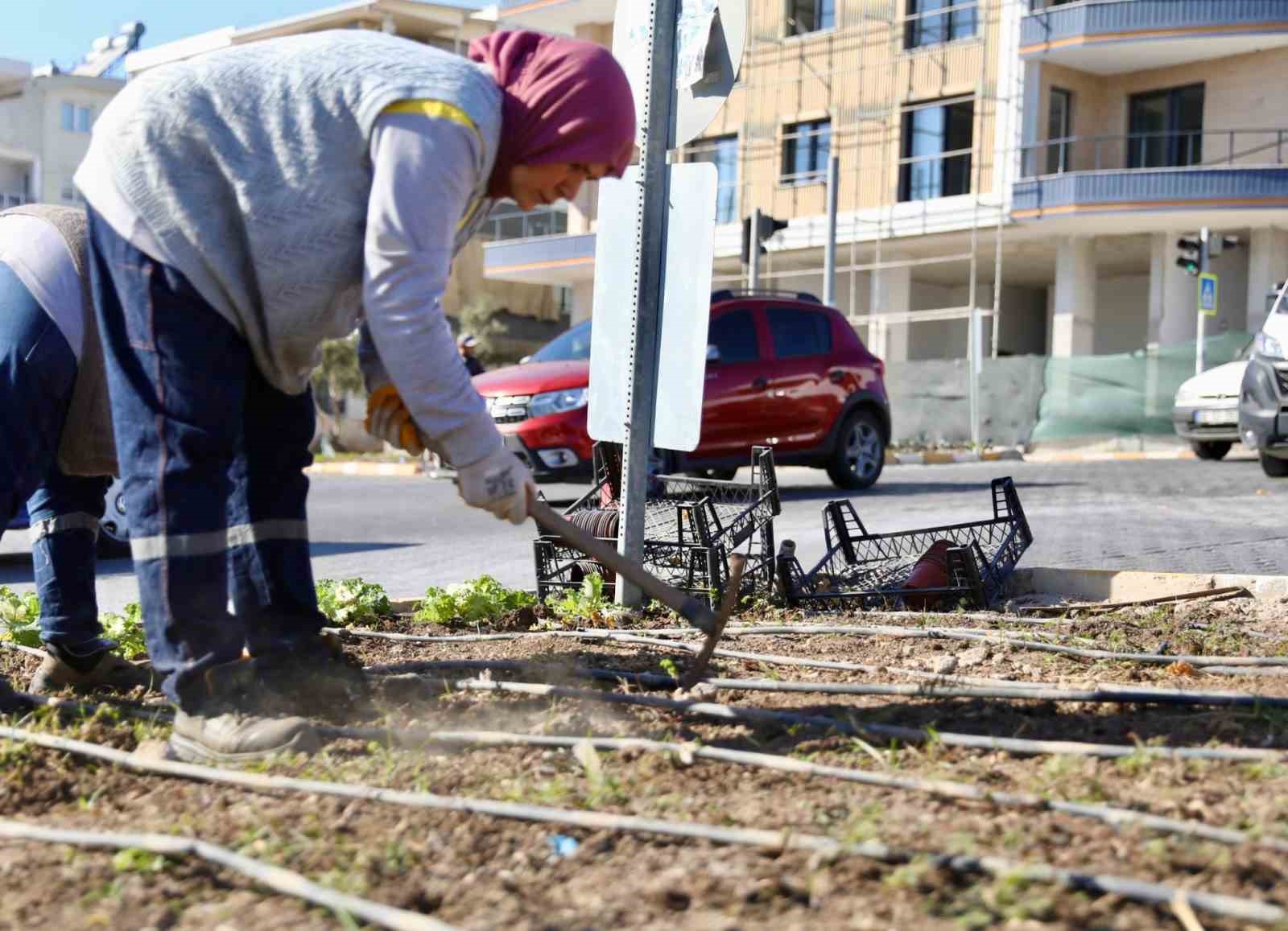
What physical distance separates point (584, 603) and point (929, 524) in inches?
199

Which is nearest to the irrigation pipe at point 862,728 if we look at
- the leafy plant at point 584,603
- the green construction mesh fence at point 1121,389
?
the leafy plant at point 584,603

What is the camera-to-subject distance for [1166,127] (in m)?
29.3

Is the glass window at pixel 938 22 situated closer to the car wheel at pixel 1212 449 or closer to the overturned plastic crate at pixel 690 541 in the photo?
the car wheel at pixel 1212 449

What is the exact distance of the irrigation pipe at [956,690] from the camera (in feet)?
10.9

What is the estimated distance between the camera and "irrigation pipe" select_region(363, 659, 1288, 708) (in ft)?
10.9

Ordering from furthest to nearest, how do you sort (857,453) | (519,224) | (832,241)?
(519,224)
(832,241)
(857,453)

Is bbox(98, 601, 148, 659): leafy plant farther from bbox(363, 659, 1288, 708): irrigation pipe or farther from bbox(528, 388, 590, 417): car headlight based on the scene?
bbox(528, 388, 590, 417): car headlight

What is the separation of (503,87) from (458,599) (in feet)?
7.54

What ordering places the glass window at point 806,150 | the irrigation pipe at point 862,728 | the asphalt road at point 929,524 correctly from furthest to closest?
the glass window at point 806,150, the asphalt road at point 929,524, the irrigation pipe at point 862,728

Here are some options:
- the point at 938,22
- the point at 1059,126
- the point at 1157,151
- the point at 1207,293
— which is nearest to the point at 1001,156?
the point at 1059,126

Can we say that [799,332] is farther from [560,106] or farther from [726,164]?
[726,164]

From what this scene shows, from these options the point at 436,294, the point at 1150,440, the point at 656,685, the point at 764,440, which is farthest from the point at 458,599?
the point at 1150,440

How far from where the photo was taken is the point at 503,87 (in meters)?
3.23

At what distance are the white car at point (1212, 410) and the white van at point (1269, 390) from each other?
14.7 ft
